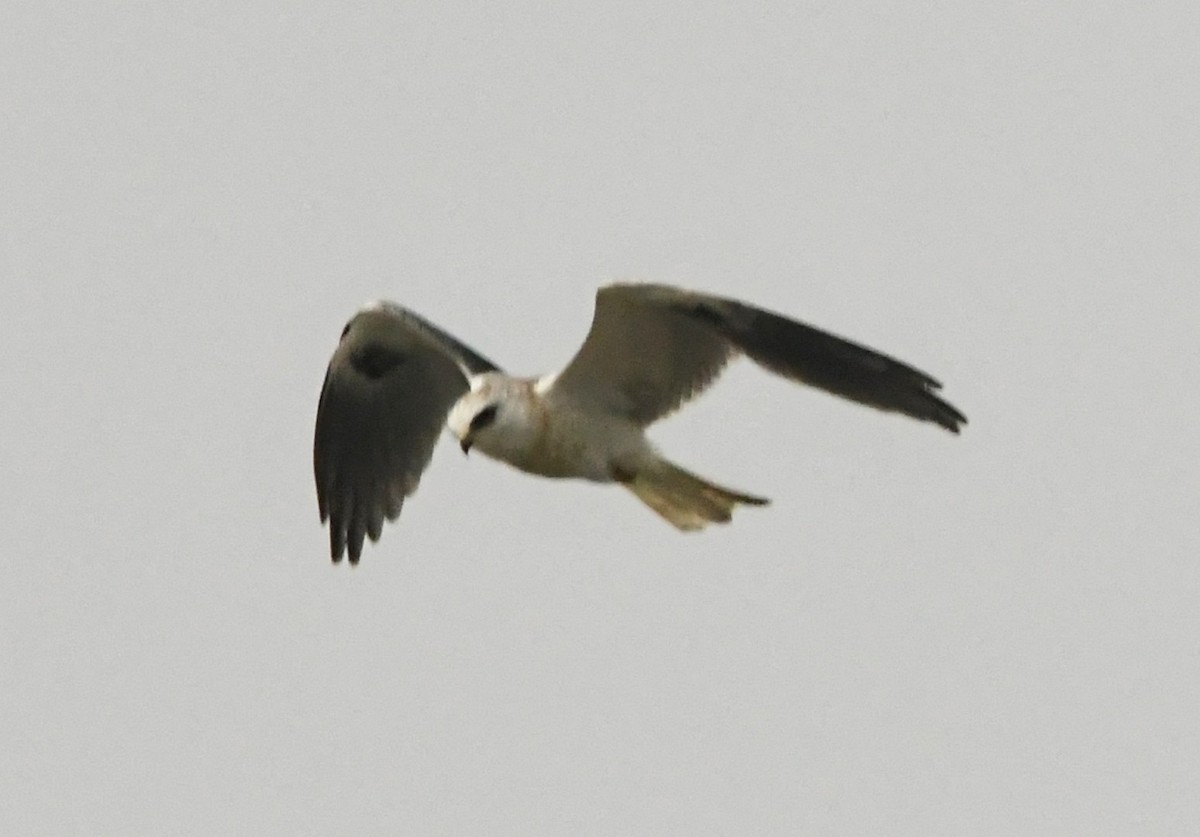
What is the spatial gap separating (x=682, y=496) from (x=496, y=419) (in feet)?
3.33

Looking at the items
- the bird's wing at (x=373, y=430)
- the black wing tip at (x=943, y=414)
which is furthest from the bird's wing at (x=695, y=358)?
the bird's wing at (x=373, y=430)

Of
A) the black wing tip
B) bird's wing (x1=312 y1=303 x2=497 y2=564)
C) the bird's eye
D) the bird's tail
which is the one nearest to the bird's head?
the bird's eye

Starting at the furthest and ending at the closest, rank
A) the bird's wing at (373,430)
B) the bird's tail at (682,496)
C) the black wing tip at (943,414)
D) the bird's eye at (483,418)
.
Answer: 1. the bird's wing at (373,430)
2. the bird's tail at (682,496)
3. the bird's eye at (483,418)
4. the black wing tip at (943,414)

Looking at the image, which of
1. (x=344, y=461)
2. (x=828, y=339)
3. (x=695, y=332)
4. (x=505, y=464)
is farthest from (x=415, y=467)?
(x=828, y=339)

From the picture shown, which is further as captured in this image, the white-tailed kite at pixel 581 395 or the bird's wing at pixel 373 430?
the bird's wing at pixel 373 430

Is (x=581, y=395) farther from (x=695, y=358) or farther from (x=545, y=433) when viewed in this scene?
(x=695, y=358)

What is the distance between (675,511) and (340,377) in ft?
5.91

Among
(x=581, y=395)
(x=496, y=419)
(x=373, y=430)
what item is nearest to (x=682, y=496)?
(x=581, y=395)

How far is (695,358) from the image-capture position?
9.28m

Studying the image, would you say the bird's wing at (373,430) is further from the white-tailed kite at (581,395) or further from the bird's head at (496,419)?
the bird's head at (496,419)

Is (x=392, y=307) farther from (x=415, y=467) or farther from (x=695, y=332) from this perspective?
(x=695, y=332)

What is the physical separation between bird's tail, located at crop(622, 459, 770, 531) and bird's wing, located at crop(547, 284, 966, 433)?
0.78 feet

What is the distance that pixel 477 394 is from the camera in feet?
30.0

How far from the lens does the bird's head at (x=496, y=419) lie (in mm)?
9055
